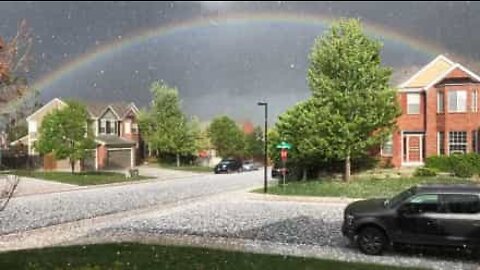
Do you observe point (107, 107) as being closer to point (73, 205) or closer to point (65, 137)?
point (65, 137)

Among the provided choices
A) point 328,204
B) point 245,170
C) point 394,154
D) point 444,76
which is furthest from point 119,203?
point 245,170

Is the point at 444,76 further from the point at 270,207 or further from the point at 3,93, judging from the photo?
the point at 3,93

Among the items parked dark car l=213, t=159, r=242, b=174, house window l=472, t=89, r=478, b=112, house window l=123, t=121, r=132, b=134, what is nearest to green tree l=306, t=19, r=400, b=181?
house window l=472, t=89, r=478, b=112

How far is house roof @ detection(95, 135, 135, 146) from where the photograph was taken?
6214cm

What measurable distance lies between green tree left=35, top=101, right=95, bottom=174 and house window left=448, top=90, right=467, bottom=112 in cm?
2793

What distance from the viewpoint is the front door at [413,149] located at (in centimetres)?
3762

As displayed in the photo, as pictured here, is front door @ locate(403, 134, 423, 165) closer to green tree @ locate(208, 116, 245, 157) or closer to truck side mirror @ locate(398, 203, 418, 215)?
truck side mirror @ locate(398, 203, 418, 215)

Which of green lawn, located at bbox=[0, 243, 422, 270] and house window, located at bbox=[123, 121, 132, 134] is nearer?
green lawn, located at bbox=[0, 243, 422, 270]

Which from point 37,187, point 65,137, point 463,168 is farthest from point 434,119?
point 65,137

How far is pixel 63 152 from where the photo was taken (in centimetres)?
4494

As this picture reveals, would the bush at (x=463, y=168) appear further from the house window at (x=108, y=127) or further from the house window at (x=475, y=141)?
the house window at (x=108, y=127)

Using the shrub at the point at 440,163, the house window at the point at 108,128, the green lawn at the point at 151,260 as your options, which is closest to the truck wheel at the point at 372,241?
the green lawn at the point at 151,260

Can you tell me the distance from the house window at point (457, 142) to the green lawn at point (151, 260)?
87.4 feet

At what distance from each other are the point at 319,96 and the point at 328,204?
33.5 ft
